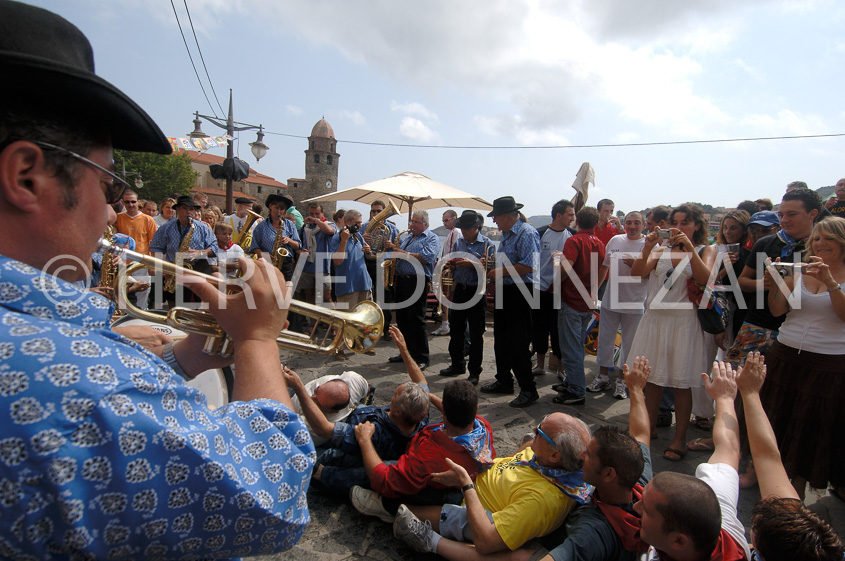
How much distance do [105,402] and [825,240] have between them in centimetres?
402

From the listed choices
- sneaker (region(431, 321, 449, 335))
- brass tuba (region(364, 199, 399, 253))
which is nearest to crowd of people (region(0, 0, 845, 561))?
brass tuba (region(364, 199, 399, 253))

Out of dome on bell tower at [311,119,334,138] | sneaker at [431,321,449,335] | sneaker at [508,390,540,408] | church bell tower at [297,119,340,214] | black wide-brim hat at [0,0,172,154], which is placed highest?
dome on bell tower at [311,119,334,138]

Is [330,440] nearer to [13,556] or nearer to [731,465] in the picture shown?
[731,465]

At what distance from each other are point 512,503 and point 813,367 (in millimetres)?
2388

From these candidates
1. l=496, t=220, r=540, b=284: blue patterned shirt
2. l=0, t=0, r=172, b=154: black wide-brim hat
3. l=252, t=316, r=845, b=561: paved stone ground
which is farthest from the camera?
l=496, t=220, r=540, b=284: blue patterned shirt

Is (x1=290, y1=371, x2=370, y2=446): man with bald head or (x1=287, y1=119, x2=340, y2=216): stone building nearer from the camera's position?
(x1=290, y1=371, x2=370, y2=446): man with bald head

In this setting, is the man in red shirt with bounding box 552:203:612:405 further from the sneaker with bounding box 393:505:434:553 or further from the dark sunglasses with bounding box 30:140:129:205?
the dark sunglasses with bounding box 30:140:129:205

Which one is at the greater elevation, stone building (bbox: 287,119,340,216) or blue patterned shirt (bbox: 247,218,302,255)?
stone building (bbox: 287,119,340,216)

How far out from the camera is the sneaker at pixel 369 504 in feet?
9.85

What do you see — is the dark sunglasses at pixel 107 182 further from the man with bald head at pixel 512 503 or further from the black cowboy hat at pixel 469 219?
the black cowboy hat at pixel 469 219

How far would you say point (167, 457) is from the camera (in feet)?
2.55

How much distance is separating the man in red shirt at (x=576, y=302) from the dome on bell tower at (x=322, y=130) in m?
61.6

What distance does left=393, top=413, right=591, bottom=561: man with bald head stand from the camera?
2.49 m

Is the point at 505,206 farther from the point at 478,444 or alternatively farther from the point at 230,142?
the point at 230,142
